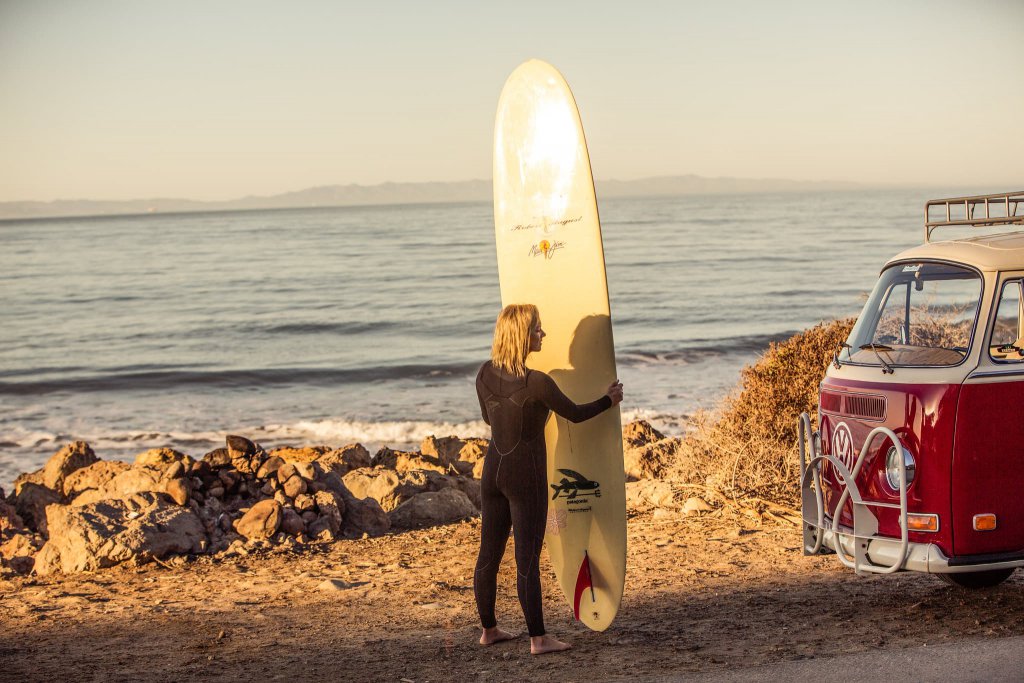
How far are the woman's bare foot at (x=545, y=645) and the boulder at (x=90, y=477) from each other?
20.0ft

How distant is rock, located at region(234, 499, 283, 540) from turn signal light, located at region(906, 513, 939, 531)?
5336 millimetres

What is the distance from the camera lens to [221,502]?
9.30 meters

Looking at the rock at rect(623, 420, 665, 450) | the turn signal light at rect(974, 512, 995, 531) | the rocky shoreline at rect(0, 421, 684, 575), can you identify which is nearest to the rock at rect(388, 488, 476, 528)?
the rocky shoreline at rect(0, 421, 684, 575)

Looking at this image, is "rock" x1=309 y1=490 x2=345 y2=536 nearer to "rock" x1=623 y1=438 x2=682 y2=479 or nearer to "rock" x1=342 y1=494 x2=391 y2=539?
"rock" x1=342 y1=494 x2=391 y2=539

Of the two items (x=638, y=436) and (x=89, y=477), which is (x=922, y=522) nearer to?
(x=638, y=436)

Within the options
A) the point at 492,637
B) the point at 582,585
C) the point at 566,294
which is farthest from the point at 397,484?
the point at 492,637

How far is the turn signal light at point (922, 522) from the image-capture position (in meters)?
5.37

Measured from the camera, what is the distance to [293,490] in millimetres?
9266

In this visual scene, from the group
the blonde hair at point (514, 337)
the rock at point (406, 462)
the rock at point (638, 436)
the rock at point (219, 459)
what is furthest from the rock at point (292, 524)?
the rock at point (638, 436)

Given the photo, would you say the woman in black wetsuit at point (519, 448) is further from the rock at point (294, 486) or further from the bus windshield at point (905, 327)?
the rock at point (294, 486)

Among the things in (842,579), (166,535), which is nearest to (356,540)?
(166,535)

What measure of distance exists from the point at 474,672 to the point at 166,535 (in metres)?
3.84

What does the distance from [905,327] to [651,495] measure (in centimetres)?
384
